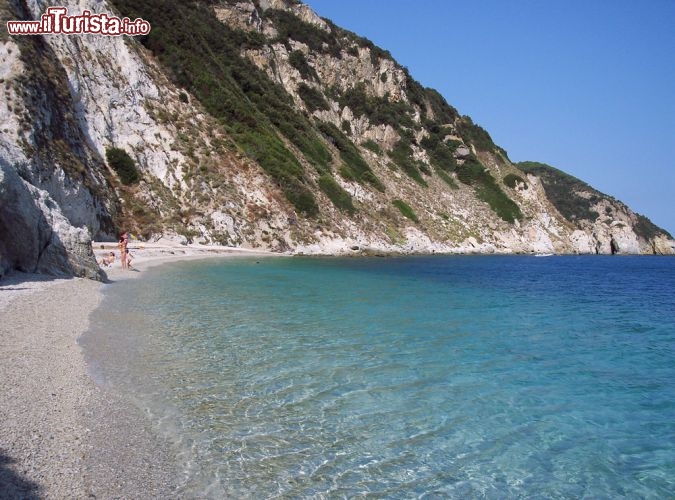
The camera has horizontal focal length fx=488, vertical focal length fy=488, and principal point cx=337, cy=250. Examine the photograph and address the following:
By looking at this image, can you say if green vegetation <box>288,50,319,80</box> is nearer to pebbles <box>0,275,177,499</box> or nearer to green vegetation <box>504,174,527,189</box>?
green vegetation <box>504,174,527,189</box>

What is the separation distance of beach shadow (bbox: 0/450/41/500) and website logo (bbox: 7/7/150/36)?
118 ft

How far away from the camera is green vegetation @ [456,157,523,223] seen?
76250 millimetres

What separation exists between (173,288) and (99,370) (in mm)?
10916

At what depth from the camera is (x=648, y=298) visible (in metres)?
23.0

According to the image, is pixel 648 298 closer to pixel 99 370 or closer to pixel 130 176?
pixel 99 370

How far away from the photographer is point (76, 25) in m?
39.8

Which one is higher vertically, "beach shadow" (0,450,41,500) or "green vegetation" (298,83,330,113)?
"green vegetation" (298,83,330,113)

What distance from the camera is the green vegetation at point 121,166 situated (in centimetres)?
3903

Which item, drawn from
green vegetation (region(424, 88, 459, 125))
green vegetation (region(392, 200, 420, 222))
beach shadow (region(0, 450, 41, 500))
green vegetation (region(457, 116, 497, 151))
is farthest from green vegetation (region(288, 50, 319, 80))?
beach shadow (region(0, 450, 41, 500))

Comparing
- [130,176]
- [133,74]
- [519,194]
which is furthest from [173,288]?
[519,194]

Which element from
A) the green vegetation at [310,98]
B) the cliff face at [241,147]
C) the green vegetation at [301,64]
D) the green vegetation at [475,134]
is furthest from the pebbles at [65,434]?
the green vegetation at [475,134]

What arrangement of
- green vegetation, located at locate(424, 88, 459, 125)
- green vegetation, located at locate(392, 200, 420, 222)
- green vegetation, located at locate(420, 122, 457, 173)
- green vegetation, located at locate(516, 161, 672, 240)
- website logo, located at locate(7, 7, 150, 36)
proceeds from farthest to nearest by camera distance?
green vegetation, located at locate(516, 161, 672, 240) → green vegetation, located at locate(424, 88, 459, 125) → green vegetation, located at locate(420, 122, 457, 173) → green vegetation, located at locate(392, 200, 420, 222) → website logo, located at locate(7, 7, 150, 36)

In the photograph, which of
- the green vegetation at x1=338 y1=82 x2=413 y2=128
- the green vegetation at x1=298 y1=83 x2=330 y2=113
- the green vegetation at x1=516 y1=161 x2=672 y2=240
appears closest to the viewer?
the green vegetation at x1=298 y1=83 x2=330 y2=113

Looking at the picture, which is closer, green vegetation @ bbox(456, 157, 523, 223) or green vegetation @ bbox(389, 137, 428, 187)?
green vegetation @ bbox(389, 137, 428, 187)
